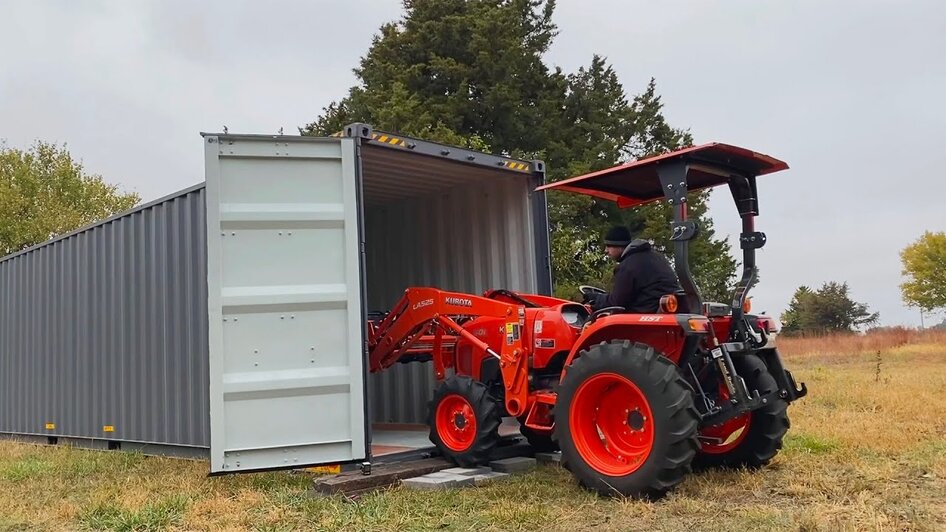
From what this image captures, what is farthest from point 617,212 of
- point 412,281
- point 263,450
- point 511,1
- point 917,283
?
point 917,283

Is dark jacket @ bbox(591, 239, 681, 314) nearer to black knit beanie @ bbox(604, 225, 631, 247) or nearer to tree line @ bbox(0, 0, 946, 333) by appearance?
black knit beanie @ bbox(604, 225, 631, 247)

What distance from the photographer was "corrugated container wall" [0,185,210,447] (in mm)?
7141

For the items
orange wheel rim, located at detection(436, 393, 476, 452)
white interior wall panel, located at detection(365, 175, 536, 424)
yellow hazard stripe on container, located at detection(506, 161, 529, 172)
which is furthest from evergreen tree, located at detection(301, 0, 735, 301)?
orange wheel rim, located at detection(436, 393, 476, 452)

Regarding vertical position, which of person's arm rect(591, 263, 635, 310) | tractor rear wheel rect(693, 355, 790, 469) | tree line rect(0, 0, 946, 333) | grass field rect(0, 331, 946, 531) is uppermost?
tree line rect(0, 0, 946, 333)

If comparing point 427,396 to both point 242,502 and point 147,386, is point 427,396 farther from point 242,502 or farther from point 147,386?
point 242,502

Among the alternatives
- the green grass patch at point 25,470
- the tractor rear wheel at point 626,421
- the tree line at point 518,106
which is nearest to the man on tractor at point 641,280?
the tractor rear wheel at point 626,421

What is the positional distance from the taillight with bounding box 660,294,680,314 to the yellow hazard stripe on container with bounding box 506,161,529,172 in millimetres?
2690

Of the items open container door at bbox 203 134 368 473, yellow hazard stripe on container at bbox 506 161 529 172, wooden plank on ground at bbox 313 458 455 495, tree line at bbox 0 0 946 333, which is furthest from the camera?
tree line at bbox 0 0 946 333

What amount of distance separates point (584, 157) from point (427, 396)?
1359cm

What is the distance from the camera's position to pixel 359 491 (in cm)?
569

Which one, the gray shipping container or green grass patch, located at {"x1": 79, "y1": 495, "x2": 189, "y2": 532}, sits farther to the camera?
the gray shipping container

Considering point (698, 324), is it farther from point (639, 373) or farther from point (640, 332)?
point (640, 332)

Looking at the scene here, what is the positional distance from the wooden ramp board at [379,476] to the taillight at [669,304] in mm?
1985

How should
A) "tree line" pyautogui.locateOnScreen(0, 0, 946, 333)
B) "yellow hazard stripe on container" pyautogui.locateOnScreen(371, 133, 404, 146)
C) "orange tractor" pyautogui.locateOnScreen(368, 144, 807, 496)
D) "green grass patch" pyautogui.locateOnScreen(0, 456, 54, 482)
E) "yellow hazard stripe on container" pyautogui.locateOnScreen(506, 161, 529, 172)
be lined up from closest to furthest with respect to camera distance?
"orange tractor" pyautogui.locateOnScreen(368, 144, 807, 496), "yellow hazard stripe on container" pyautogui.locateOnScreen(371, 133, 404, 146), "green grass patch" pyautogui.locateOnScreen(0, 456, 54, 482), "yellow hazard stripe on container" pyautogui.locateOnScreen(506, 161, 529, 172), "tree line" pyautogui.locateOnScreen(0, 0, 946, 333)
